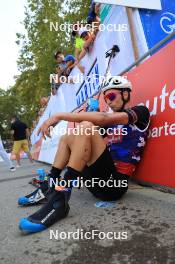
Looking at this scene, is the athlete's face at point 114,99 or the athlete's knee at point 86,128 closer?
the athlete's knee at point 86,128

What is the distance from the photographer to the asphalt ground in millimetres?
1734

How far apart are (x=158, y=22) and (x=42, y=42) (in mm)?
17254

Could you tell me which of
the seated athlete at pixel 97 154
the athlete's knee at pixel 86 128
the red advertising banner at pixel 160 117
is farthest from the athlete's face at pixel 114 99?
the athlete's knee at pixel 86 128

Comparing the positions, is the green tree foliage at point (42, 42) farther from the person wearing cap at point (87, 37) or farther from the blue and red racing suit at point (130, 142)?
the blue and red racing suit at point (130, 142)

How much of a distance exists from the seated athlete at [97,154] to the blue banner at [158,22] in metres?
1.84

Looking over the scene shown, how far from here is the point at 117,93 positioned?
9.86 feet

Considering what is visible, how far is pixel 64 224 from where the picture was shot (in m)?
2.34

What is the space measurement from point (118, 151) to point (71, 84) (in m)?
5.16

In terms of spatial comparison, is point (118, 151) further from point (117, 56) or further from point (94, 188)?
point (117, 56)

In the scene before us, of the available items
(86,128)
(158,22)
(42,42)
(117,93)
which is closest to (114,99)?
(117,93)

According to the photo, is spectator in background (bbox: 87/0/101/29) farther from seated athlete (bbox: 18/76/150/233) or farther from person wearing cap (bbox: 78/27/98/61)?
seated athlete (bbox: 18/76/150/233)

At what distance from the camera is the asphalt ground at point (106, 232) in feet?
5.69

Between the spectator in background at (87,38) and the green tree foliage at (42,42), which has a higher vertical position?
the green tree foliage at (42,42)

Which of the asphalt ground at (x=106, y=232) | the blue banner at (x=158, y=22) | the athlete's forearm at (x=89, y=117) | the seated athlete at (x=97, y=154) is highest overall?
the blue banner at (x=158, y=22)
